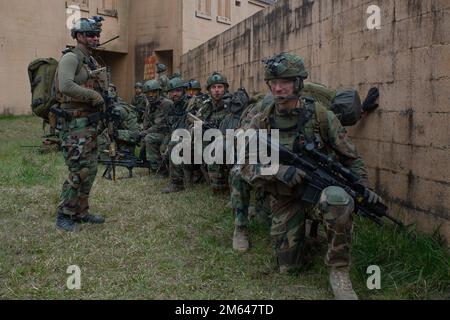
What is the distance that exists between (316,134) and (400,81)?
3.03ft

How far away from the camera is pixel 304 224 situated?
3.56 meters

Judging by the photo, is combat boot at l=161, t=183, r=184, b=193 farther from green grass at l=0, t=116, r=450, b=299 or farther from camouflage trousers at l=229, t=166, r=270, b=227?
camouflage trousers at l=229, t=166, r=270, b=227

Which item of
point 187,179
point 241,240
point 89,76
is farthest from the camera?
point 187,179

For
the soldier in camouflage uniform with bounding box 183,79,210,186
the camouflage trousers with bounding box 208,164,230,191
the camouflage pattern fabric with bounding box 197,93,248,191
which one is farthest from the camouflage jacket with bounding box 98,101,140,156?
the camouflage trousers with bounding box 208,164,230,191

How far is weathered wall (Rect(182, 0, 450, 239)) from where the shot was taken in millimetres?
3406

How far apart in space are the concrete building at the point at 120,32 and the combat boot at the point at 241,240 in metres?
12.6

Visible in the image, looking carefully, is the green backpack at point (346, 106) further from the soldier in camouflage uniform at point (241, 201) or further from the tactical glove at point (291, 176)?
the tactical glove at point (291, 176)

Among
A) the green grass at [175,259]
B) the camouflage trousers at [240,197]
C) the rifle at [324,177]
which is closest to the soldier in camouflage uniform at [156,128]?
the green grass at [175,259]

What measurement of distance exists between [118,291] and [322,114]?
190 cm

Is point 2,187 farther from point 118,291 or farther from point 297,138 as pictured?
point 297,138

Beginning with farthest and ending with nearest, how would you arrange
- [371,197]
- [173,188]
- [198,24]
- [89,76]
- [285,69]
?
[198,24], [173,188], [89,76], [285,69], [371,197]

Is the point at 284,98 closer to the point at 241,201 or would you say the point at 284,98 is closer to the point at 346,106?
the point at 346,106

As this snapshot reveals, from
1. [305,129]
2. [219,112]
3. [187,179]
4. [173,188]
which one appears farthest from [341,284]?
[187,179]

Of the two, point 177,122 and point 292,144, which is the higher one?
point 177,122
